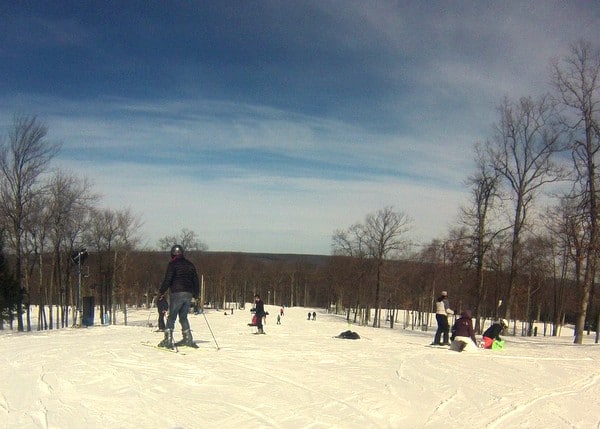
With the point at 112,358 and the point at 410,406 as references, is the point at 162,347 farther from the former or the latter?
the point at 410,406

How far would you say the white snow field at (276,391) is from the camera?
594cm

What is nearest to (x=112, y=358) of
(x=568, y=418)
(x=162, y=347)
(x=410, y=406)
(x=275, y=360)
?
(x=162, y=347)

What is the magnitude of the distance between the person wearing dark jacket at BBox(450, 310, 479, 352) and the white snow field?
8.71ft

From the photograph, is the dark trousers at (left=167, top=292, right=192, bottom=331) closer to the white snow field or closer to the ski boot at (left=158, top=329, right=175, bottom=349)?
the ski boot at (left=158, top=329, right=175, bottom=349)

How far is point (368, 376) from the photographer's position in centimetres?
892

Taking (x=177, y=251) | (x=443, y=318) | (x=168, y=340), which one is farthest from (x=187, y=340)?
(x=443, y=318)

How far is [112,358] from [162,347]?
1847mm

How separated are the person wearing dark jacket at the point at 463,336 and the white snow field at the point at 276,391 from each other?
2.66m

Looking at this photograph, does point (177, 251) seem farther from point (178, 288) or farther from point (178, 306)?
point (178, 306)

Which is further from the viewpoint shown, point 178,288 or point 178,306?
point 178,288

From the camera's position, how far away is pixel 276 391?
24.2ft

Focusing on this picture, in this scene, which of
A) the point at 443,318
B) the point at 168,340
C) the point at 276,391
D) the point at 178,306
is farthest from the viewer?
the point at 443,318

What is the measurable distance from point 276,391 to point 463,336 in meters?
8.91

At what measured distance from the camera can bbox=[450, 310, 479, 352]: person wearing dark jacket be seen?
A: 14.2m
